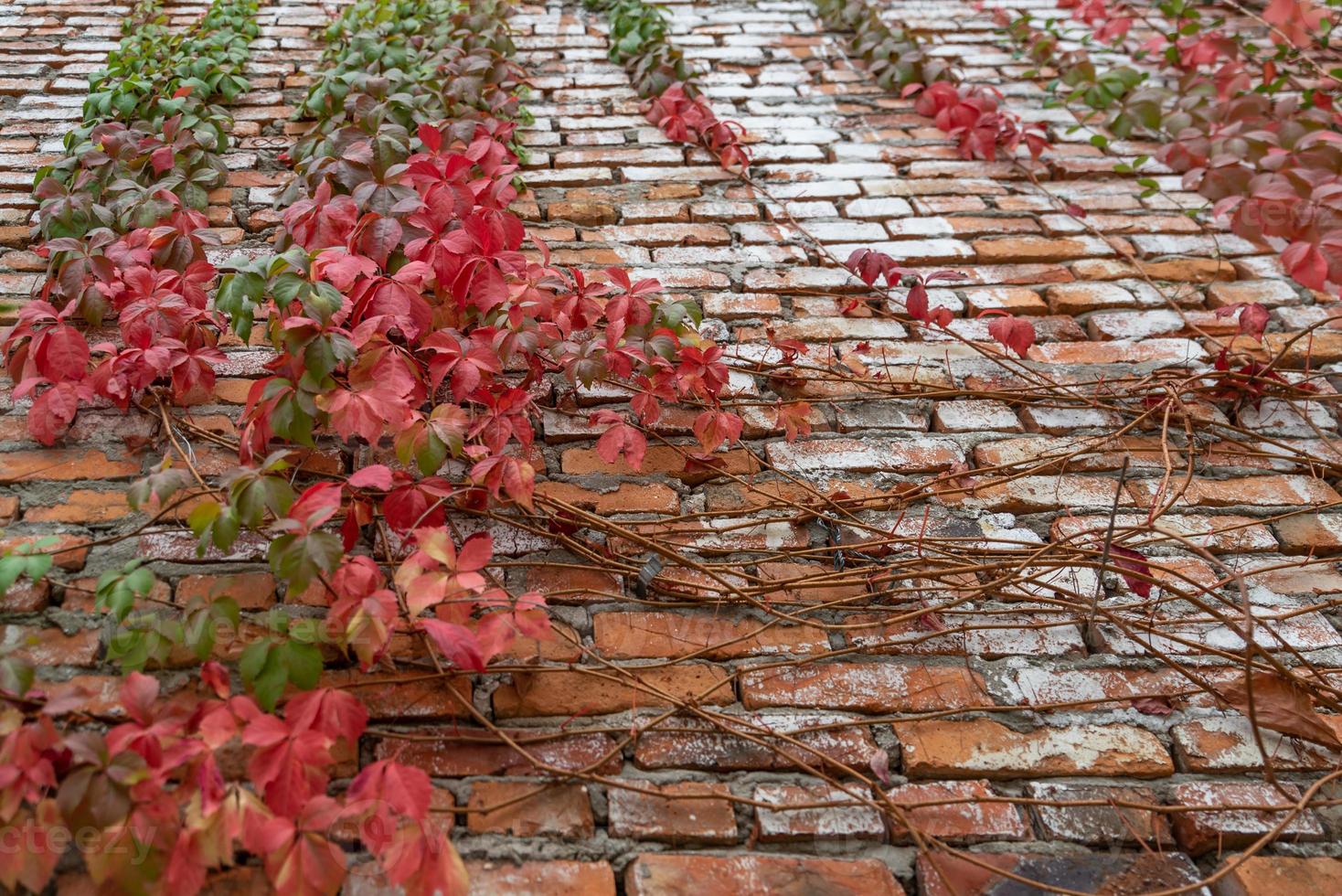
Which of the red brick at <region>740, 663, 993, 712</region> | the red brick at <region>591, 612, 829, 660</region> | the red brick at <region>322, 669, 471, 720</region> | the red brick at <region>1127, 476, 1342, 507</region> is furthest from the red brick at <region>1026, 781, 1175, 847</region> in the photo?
the red brick at <region>322, 669, 471, 720</region>

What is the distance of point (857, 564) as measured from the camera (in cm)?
130

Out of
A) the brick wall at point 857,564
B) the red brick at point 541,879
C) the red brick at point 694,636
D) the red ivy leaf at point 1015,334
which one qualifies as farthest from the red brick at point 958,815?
the red ivy leaf at point 1015,334

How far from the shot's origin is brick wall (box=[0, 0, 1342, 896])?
1037 mm

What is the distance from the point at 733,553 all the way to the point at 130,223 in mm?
1254

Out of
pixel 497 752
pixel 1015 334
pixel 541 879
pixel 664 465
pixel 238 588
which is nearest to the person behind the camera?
pixel 541 879

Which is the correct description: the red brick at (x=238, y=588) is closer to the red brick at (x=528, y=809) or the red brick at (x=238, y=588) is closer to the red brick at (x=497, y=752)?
the red brick at (x=497, y=752)

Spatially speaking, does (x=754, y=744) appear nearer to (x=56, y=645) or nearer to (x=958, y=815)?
(x=958, y=815)

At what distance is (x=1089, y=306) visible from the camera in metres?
1.71

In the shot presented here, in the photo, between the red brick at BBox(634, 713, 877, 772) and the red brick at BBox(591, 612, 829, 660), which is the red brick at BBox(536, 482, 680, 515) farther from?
the red brick at BBox(634, 713, 877, 772)

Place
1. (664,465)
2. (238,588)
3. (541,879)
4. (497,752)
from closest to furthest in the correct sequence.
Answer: (541,879) → (497,752) → (238,588) → (664,465)

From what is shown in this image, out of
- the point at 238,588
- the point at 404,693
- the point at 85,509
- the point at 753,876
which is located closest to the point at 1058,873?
the point at 753,876

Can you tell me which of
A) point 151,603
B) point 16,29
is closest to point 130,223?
point 151,603

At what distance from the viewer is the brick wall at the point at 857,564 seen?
3.40 feet

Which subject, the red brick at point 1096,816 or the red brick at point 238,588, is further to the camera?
the red brick at point 238,588
